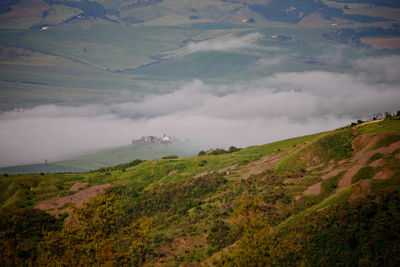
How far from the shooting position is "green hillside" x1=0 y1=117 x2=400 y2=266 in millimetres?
62594

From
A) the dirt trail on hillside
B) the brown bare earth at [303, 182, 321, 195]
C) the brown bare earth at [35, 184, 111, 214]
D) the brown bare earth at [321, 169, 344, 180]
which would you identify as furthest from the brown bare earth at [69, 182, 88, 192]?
the dirt trail on hillside

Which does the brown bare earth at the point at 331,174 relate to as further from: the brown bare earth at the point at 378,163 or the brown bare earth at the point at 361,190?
the brown bare earth at the point at 361,190

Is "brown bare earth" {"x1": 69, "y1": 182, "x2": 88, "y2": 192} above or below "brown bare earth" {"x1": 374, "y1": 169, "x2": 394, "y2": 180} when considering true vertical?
above

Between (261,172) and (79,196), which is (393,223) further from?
(79,196)

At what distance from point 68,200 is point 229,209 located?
52.5m

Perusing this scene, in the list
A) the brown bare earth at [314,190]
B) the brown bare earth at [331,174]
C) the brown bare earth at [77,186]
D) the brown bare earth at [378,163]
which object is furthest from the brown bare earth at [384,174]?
the brown bare earth at [77,186]

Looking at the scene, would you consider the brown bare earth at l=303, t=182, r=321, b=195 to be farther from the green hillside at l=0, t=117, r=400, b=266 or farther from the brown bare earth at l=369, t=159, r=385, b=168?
the brown bare earth at l=369, t=159, r=385, b=168

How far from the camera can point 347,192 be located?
265 feet

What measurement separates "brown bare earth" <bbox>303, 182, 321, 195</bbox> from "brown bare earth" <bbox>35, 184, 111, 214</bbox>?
57.9m

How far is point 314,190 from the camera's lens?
316 ft

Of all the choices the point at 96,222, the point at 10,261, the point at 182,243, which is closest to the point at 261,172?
the point at 182,243

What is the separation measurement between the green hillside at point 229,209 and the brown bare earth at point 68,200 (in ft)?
1.00

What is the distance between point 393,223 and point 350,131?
52.2 meters

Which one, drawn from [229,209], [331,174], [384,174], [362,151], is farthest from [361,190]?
[229,209]
